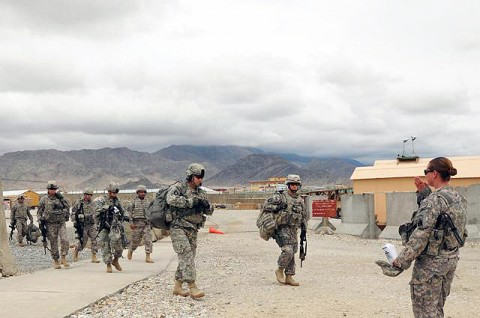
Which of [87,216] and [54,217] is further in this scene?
[87,216]

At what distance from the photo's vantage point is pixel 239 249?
16.7 m

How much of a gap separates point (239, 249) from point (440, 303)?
12.1 m

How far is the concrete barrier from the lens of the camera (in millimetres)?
21156

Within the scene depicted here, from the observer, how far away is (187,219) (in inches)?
322

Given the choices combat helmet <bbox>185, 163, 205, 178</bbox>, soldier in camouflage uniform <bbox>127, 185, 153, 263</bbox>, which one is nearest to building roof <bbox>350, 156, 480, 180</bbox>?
soldier in camouflage uniform <bbox>127, 185, 153, 263</bbox>

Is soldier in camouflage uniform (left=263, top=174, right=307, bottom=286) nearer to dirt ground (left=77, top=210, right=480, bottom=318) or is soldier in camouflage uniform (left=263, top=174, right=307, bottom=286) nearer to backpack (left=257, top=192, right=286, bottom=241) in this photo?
backpack (left=257, top=192, right=286, bottom=241)

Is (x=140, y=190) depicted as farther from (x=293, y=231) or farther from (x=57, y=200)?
(x=293, y=231)

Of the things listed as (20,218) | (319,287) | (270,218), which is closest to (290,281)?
(319,287)

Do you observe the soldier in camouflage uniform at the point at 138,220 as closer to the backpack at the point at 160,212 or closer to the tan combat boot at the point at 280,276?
the tan combat boot at the point at 280,276

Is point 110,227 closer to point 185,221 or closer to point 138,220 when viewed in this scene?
point 138,220

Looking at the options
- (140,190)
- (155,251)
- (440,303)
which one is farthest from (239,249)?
(440,303)

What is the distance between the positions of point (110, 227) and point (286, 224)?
3965 mm

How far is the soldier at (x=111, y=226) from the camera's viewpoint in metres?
10.6

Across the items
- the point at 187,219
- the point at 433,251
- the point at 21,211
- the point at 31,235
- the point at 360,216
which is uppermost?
the point at 187,219
